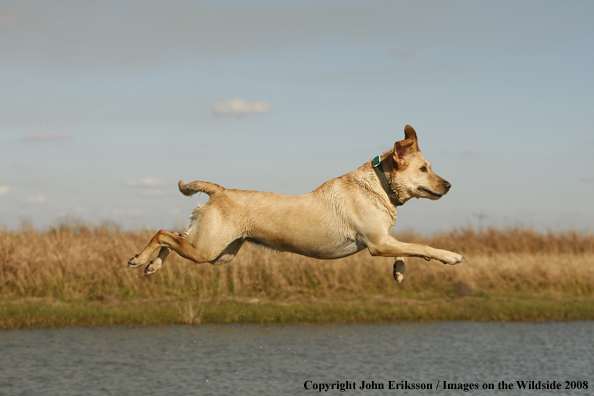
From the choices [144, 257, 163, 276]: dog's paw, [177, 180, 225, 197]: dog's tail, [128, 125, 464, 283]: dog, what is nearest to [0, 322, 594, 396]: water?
[177, 180, 225, 197]: dog's tail

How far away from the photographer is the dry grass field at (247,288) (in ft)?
86.1

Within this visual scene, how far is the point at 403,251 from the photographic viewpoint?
314 inches

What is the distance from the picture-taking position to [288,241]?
26.7 feet

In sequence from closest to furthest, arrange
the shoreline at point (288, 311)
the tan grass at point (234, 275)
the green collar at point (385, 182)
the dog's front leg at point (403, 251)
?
the dog's front leg at point (403, 251)
the green collar at point (385, 182)
the shoreline at point (288, 311)
the tan grass at point (234, 275)

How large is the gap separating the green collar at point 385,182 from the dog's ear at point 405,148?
0.97ft

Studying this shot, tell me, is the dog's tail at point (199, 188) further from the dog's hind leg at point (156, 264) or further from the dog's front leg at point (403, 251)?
the dog's front leg at point (403, 251)

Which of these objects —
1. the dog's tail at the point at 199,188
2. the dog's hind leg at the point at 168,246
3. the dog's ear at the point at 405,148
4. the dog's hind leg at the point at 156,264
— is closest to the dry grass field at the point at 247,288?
the dog's tail at the point at 199,188

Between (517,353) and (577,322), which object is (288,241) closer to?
(517,353)

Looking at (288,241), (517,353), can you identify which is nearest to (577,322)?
(517,353)

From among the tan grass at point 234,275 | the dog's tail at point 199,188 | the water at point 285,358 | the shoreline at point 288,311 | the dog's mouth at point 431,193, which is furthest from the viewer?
the tan grass at point 234,275

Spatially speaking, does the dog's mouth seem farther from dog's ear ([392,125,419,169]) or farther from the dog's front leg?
the dog's front leg

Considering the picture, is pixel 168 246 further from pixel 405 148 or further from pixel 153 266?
pixel 405 148

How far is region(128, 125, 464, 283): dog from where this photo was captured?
8.08 m

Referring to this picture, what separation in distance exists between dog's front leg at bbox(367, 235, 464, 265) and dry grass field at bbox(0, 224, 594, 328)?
16.9 meters
